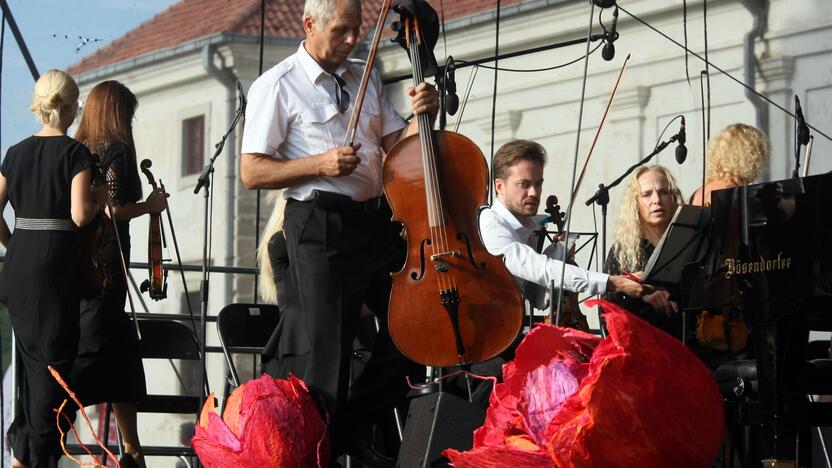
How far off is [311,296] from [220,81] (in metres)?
16.9

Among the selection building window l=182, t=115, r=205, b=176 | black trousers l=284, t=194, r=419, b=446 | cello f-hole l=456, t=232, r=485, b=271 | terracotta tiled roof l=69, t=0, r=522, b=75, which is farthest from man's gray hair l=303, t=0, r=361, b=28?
building window l=182, t=115, r=205, b=176

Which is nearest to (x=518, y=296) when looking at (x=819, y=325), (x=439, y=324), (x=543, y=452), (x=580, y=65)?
(x=439, y=324)

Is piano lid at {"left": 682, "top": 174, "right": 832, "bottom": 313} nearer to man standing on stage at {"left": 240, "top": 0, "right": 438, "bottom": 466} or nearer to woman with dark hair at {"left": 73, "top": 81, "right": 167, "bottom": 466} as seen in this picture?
man standing on stage at {"left": 240, "top": 0, "right": 438, "bottom": 466}

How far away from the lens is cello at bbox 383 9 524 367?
3.52 m

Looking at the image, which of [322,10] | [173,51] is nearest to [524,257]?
[322,10]

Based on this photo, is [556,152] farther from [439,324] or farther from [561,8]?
[439,324]

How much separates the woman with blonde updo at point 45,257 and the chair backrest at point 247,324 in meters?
0.82

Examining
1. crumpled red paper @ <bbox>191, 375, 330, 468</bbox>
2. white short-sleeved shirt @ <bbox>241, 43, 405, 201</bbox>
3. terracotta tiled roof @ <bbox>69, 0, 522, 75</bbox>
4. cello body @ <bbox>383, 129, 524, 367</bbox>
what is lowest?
crumpled red paper @ <bbox>191, 375, 330, 468</bbox>

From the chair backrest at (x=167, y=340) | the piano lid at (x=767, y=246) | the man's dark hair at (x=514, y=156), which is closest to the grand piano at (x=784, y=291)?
the piano lid at (x=767, y=246)

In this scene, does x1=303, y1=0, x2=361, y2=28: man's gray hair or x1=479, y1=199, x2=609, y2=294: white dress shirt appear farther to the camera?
x1=479, y1=199, x2=609, y2=294: white dress shirt

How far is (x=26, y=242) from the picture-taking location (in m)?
4.56

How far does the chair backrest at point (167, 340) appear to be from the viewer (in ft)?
18.4

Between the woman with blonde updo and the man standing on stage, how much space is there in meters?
1.14

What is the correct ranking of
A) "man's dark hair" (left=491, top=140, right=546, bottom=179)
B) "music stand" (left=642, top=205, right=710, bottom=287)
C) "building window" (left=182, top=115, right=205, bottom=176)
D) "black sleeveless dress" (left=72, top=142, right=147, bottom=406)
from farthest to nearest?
"building window" (left=182, top=115, right=205, bottom=176) < "man's dark hair" (left=491, top=140, right=546, bottom=179) < "black sleeveless dress" (left=72, top=142, right=147, bottom=406) < "music stand" (left=642, top=205, right=710, bottom=287)
